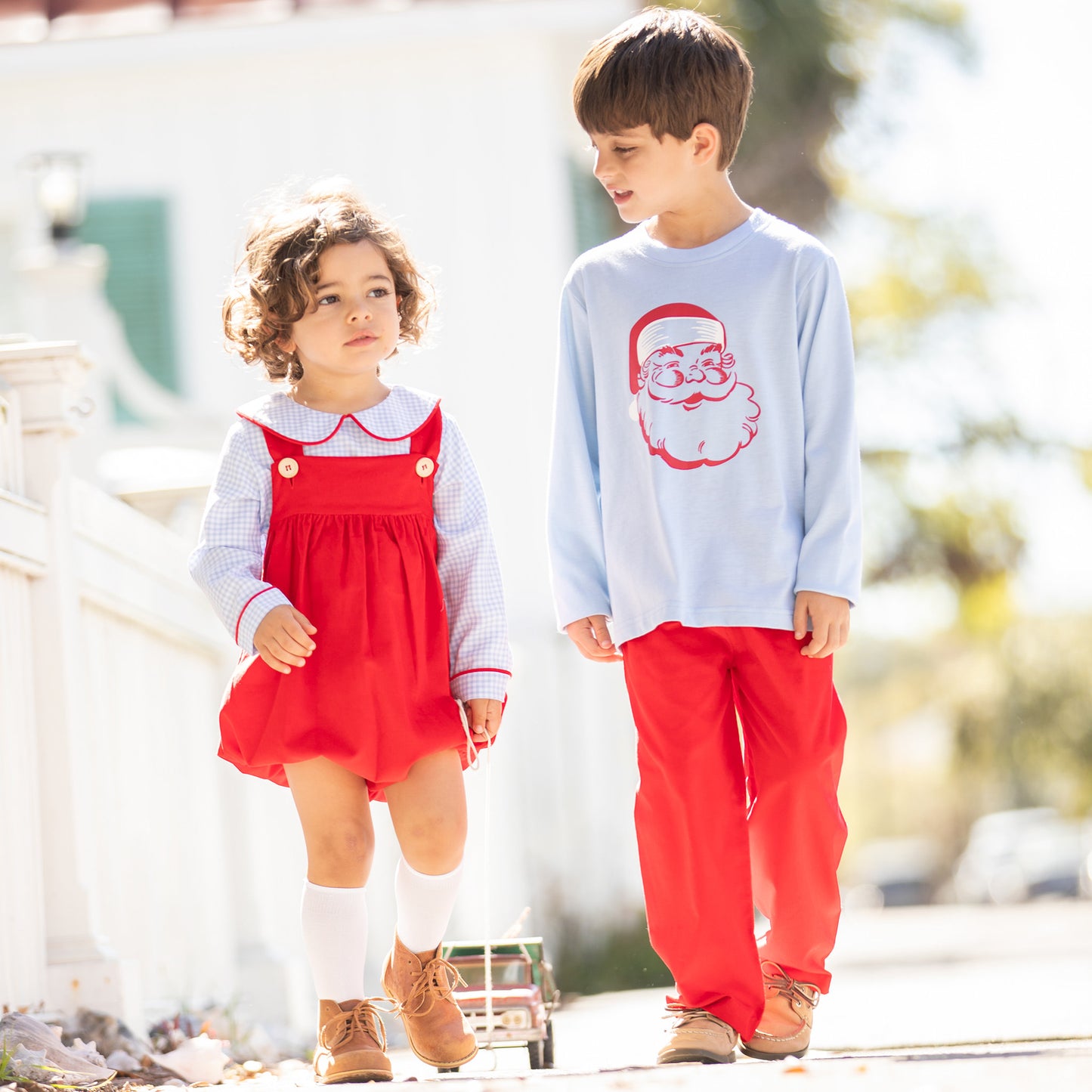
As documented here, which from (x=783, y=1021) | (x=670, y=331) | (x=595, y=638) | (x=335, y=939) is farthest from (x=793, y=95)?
(x=335, y=939)

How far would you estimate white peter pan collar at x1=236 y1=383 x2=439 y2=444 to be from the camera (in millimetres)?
2761

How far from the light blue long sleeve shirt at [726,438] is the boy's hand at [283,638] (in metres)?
0.50

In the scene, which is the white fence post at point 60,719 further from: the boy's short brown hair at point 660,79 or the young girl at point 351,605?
the boy's short brown hair at point 660,79

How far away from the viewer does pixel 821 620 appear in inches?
104

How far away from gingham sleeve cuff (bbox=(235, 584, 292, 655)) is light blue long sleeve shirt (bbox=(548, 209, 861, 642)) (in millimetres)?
526

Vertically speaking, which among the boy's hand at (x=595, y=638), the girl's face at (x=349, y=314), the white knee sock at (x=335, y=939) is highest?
the girl's face at (x=349, y=314)

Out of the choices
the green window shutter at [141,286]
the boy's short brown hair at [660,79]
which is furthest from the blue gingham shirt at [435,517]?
the green window shutter at [141,286]

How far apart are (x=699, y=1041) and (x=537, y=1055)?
0.59 metres

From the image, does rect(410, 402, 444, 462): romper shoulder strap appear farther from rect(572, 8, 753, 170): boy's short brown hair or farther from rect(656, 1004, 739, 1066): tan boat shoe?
rect(656, 1004, 739, 1066): tan boat shoe

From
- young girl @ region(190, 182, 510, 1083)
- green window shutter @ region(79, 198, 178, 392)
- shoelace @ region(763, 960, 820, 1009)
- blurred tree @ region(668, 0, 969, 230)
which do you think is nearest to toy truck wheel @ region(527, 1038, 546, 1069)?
young girl @ region(190, 182, 510, 1083)

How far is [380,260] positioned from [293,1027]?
272cm

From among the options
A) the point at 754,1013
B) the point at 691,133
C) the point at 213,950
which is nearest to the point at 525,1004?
the point at 754,1013

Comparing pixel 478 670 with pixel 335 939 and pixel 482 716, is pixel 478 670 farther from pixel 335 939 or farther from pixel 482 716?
pixel 335 939

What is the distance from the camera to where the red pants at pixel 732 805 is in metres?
2.67
